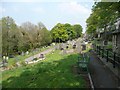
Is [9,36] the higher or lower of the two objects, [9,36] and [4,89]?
the higher

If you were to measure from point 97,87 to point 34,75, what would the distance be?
6253 millimetres

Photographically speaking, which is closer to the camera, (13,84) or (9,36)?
(13,84)

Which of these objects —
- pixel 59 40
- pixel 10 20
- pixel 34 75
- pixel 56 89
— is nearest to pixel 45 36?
pixel 10 20

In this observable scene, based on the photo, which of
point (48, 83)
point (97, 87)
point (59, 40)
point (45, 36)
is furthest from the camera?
point (59, 40)

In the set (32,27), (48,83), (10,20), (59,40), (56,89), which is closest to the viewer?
(56,89)

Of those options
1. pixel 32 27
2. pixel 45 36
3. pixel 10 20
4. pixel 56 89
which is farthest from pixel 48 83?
pixel 45 36

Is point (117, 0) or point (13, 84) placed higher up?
point (117, 0)

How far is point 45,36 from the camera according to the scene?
62406mm

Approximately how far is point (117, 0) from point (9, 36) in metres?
35.9

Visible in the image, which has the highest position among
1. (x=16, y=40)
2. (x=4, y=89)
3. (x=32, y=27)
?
(x=32, y=27)

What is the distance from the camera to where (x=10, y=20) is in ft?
165

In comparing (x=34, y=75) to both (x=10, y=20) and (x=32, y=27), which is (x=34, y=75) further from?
(x=32, y=27)

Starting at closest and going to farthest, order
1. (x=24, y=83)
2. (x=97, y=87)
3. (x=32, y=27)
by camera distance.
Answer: (x=97, y=87) → (x=24, y=83) → (x=32, y=27)

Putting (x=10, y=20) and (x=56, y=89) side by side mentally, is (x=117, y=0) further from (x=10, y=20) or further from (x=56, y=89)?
(x=10, y=20)
